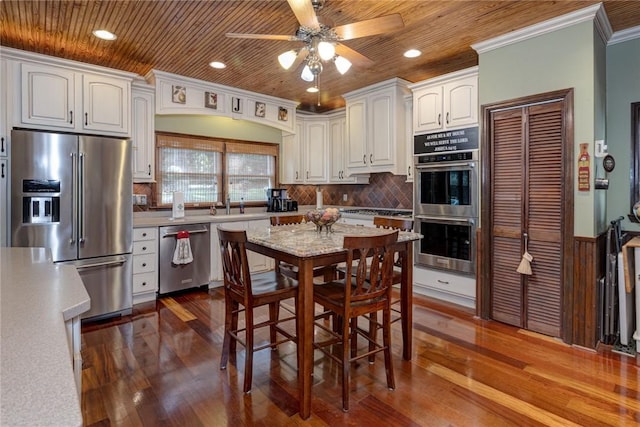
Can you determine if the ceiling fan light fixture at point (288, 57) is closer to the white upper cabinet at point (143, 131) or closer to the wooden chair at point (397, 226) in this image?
the wooden chair at point (397, 226)

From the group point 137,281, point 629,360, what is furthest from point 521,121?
point 137,281

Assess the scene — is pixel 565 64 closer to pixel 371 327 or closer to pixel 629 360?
pixel 629 360

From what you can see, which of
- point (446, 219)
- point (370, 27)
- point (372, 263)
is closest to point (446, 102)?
point (446, 219)

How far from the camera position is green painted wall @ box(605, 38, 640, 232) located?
9.93 ft

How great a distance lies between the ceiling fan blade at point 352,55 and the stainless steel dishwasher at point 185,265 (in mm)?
2653

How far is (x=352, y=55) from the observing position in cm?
251

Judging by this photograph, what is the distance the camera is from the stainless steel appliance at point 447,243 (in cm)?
351

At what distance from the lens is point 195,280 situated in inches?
166

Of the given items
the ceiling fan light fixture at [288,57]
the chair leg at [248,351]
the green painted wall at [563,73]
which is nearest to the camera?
the chair leg at [248,351]

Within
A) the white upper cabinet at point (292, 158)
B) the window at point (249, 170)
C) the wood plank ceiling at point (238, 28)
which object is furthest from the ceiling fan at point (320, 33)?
the white upper cabinet at point (292, 158)

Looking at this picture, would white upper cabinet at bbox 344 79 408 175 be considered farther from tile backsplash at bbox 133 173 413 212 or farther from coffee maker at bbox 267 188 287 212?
coffee maker at bbox 267 188 287 212

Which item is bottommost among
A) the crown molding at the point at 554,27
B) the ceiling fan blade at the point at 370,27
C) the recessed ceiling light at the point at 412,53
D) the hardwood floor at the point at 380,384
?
the hardwood floor at the point at 380,384

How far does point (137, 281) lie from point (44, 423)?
3658 millimetres

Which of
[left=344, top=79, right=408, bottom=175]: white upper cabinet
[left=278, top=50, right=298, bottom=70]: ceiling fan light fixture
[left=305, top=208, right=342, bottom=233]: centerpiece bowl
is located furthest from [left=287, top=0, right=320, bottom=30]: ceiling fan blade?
[left=344, top=79, right=408, bottom=175]: white upper cabinet
